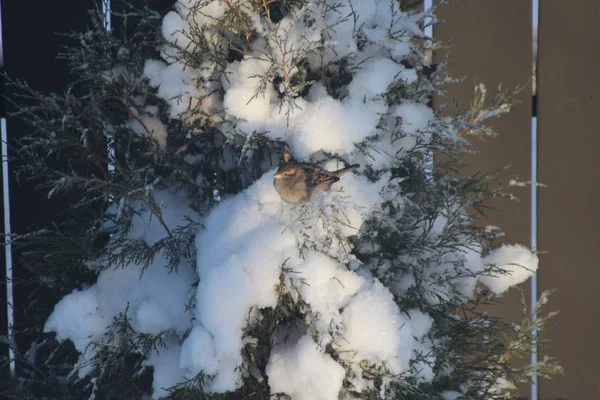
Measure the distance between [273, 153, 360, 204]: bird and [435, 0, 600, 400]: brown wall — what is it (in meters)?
1.12

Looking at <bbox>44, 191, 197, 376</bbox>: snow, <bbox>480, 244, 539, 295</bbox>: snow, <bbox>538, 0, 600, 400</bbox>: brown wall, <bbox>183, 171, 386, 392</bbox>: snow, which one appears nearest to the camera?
<bbox>183, 171, 386, 392</bbox>: snow

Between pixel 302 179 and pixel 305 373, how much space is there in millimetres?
390

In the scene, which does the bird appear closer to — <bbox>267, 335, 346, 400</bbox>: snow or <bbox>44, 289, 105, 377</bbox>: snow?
<bbox>267, 335, 346, 400</bbox>: snow

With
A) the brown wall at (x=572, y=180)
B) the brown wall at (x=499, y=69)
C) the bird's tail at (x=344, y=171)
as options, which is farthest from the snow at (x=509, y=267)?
the brown wall at (x=572, y=180)

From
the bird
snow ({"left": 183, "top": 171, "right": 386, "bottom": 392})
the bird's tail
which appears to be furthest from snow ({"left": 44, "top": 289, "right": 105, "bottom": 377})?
the bird's tail

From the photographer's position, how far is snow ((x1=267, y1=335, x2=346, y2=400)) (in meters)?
1.02

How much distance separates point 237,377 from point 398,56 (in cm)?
81

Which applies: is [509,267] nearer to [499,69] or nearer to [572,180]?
[572,180]

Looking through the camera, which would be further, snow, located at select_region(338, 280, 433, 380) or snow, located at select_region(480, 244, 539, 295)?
snow, located at select_region(480, 244, 539, 295)

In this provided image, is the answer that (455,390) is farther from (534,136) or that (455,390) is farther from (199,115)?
(534,136)

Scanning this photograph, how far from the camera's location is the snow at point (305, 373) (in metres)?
1.02

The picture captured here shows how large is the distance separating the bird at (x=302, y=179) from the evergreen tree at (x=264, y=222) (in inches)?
1.1

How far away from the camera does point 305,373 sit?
103 centimetres

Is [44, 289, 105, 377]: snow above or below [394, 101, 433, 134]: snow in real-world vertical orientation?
below
